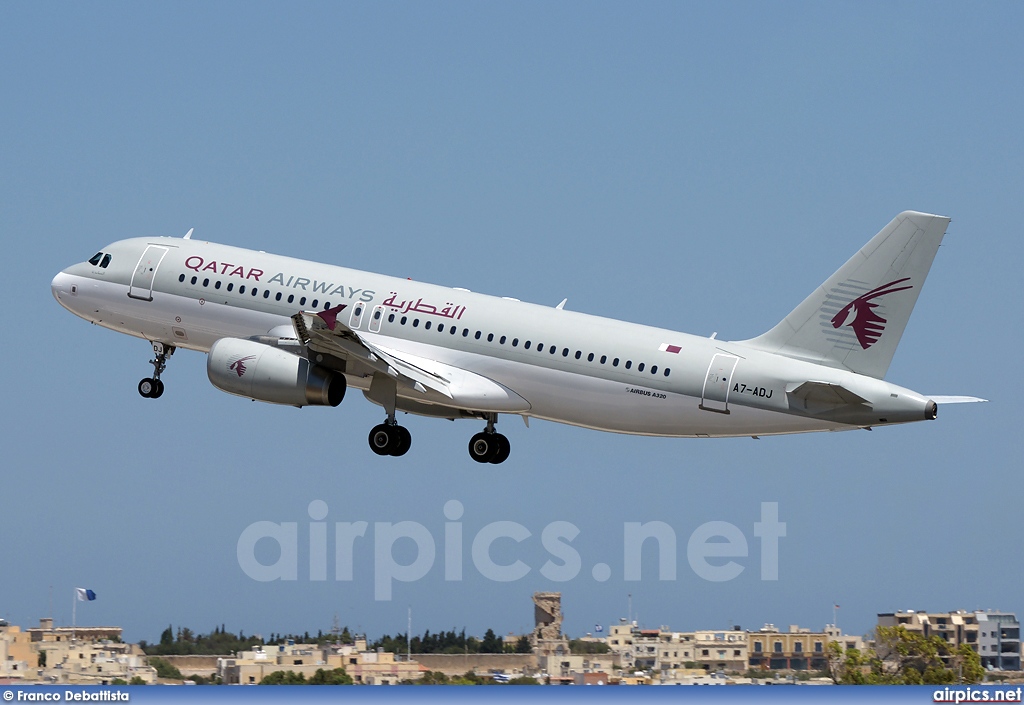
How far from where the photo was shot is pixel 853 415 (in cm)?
4316

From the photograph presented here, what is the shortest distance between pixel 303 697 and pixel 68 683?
10.1m

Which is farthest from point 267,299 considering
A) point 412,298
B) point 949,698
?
point 949,698

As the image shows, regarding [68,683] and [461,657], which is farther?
[461,657]

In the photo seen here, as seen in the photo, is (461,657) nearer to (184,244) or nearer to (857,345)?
(184,244)

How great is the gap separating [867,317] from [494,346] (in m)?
10.5

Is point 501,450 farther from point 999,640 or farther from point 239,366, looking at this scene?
point 999,640

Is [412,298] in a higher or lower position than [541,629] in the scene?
higher

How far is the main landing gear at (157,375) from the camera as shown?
5412 centimetres

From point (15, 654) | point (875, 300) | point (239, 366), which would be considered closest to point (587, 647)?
point (15, 654)

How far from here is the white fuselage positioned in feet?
145

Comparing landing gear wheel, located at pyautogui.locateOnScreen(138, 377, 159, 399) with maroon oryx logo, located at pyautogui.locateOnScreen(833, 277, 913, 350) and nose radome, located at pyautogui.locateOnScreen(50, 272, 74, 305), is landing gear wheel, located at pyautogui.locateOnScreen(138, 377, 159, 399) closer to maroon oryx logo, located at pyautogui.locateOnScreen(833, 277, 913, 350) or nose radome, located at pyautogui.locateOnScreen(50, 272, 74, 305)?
nose radome, located at pyautogui.locateOnScreen(50, 272, 74, 305)

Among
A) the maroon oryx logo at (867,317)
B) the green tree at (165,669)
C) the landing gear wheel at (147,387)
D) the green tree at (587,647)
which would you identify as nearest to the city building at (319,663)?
the green tree at (165,669)

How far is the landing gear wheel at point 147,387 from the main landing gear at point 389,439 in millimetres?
8988
